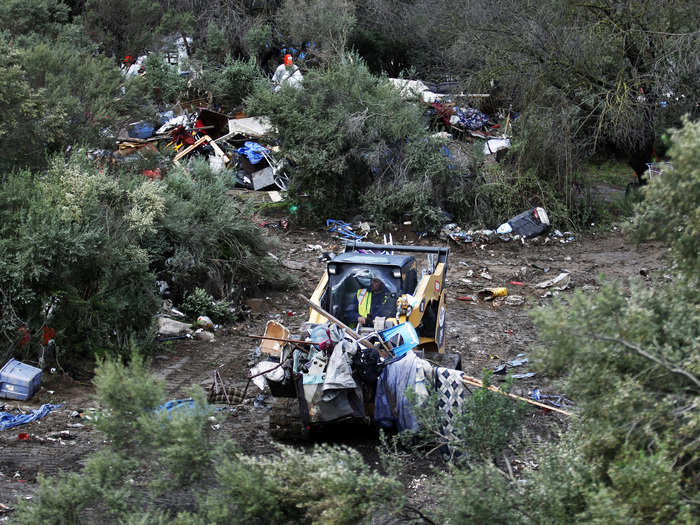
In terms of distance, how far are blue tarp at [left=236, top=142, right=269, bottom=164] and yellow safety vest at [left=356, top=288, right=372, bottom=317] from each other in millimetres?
11317

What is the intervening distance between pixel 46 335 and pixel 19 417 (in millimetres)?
1434

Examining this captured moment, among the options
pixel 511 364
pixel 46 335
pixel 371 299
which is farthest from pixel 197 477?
pixel 511 364

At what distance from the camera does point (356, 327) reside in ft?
27.1

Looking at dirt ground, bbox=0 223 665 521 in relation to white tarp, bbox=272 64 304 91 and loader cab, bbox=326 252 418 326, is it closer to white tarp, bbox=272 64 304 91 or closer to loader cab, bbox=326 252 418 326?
loader cab, bbox=326 252 418 326

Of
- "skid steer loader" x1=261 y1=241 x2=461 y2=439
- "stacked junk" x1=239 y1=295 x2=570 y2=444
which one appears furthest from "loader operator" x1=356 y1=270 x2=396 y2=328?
"stacked junk" x1=239 y1=295 x2=570 y2=444

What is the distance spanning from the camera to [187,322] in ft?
38.1

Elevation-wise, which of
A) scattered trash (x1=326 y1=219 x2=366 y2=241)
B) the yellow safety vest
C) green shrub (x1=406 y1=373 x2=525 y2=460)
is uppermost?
green shrub (x1=406 y1=373 x2=525 y2=460)

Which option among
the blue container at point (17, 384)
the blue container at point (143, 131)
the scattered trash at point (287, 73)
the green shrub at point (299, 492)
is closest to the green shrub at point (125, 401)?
the green shrub at point (299, 492)

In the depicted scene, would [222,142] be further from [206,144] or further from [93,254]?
[93,254]

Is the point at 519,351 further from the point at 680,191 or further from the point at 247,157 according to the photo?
the point at 247,157

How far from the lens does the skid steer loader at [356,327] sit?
23.1 feet

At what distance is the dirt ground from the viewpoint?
291 inches

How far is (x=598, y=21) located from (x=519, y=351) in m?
9.65

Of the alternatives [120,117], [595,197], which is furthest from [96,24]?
[595,197]
